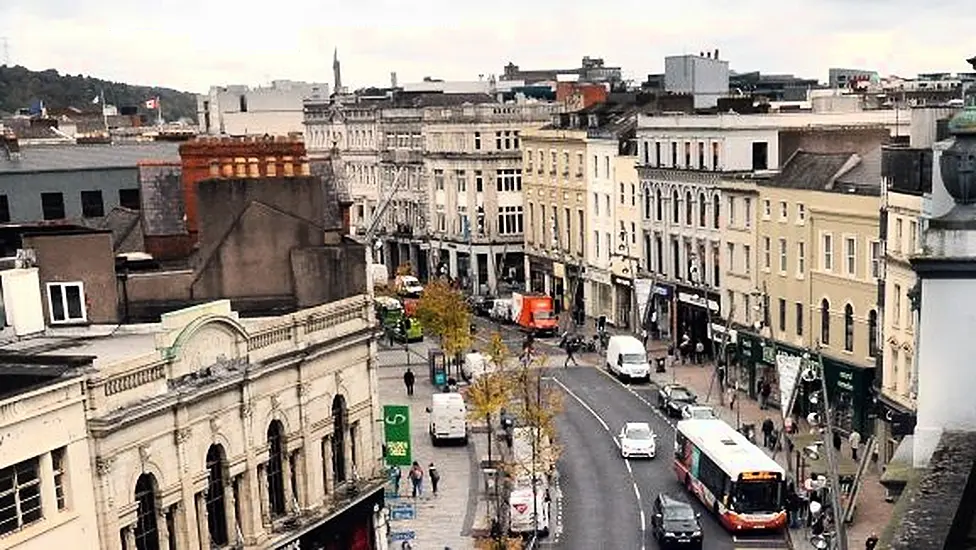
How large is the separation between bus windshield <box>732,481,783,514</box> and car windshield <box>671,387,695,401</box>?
16834 mm

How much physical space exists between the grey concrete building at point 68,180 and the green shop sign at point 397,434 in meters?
20.3

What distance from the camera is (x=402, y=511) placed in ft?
133

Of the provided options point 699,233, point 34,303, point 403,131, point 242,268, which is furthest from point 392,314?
point 34,303

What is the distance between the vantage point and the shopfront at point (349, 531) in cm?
3381

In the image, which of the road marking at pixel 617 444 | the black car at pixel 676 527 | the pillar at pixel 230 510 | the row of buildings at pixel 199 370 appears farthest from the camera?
the road marking at pixel 617 444

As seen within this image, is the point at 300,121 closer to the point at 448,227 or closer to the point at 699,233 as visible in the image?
the point at 448,227

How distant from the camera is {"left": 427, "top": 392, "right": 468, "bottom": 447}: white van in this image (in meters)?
52.3

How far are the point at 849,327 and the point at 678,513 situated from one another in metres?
19.1

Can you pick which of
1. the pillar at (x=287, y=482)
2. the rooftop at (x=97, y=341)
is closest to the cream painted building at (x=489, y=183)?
the rooftop at (x=97, y=341)

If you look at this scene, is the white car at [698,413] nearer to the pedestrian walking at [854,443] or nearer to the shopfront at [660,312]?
the pedestrian walking at [854,443]

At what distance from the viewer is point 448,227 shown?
102 meters

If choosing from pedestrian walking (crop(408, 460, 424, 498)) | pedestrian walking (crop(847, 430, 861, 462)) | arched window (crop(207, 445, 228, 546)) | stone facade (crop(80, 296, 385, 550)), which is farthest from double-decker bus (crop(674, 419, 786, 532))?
arched window (crop(207, 445, 228, 546))

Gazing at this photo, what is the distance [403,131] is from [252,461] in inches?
3138

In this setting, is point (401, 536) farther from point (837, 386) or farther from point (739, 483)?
point (837, 386)
